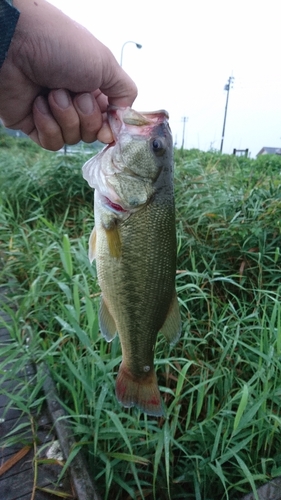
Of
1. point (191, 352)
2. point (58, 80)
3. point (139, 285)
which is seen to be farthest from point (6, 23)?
point (191, 352)

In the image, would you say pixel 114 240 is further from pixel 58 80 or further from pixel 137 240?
pixel 58 80

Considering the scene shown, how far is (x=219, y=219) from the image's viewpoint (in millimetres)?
3326

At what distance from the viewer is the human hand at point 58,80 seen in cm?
147

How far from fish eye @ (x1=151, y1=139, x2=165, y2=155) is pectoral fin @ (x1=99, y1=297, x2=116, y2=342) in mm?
688

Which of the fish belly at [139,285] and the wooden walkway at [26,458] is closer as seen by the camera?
the fish belly at [139,285]

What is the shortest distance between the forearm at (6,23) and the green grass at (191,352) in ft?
4.40

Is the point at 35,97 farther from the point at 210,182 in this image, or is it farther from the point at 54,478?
the point at 210,182

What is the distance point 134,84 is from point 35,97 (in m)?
0.50

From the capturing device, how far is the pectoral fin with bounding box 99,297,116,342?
1554mm

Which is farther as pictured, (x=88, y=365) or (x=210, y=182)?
(x=210, y=182)

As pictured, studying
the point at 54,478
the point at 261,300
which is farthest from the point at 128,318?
the point at 261,300

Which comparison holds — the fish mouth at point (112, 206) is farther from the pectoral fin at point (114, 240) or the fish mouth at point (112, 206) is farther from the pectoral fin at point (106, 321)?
the pectoral fin at point (106, 321)

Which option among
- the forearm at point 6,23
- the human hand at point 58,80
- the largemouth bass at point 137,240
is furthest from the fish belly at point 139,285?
the forearm at point 6,23

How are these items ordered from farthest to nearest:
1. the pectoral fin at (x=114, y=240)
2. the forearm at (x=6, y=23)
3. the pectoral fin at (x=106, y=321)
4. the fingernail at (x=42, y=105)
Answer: the fingernail at (x=42, y=105) → the pectoral fin at (x=106, y=321) → the pectoral fin at (x=114, y=240) → the forearm at (x=6, y=23)
